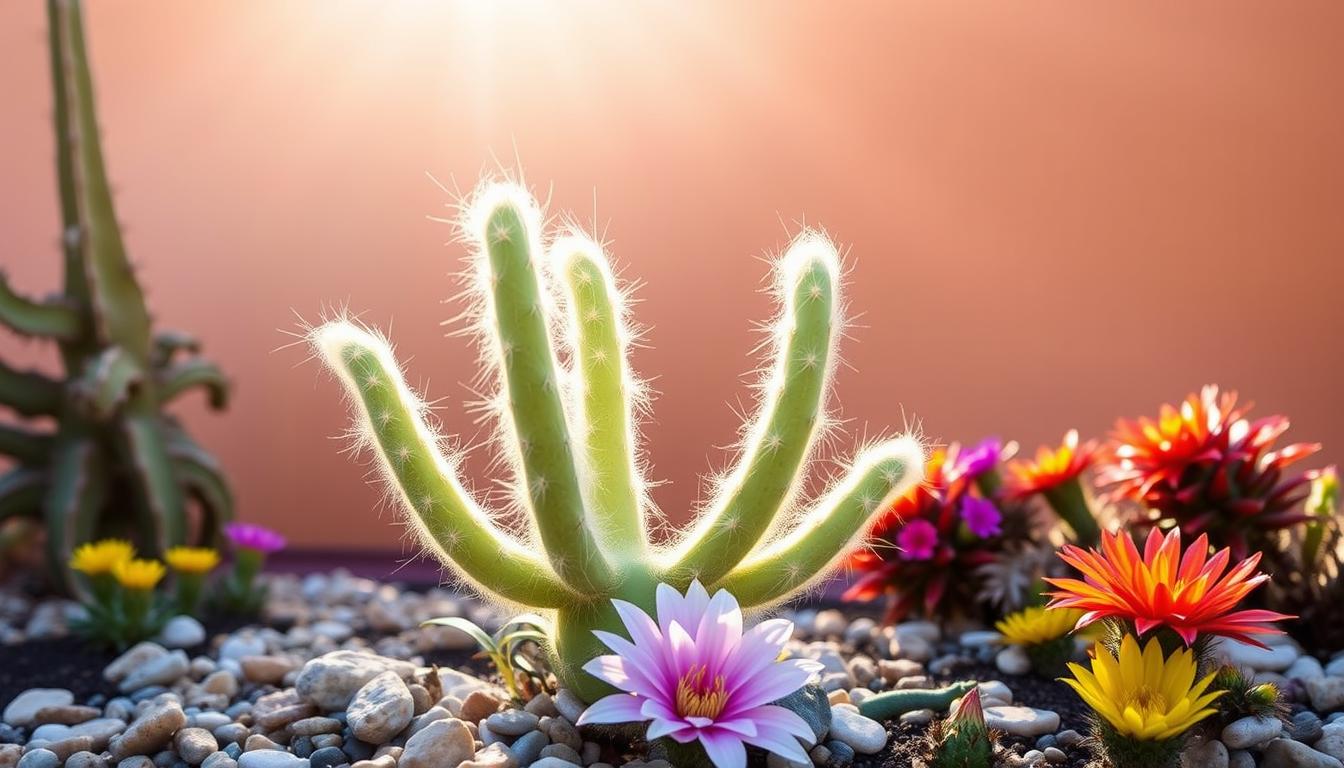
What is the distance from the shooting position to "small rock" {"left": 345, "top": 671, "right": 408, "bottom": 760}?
4.44ft


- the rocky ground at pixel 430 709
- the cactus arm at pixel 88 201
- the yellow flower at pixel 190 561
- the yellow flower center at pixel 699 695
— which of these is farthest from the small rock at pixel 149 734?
the cactus arm at pixel 88 201

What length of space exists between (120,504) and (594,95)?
180 cm

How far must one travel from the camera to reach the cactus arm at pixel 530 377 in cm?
123

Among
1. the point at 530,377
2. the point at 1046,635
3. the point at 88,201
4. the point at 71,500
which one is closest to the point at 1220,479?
the point at 1046,635

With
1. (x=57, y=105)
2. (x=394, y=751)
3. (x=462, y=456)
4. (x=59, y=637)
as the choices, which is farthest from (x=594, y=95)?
(x=394, y=751)

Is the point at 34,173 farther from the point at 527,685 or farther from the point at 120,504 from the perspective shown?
the point at 527,685

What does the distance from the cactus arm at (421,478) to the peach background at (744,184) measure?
2.05m

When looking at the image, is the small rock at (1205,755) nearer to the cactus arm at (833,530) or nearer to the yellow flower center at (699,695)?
the cactus arm at (833,530)

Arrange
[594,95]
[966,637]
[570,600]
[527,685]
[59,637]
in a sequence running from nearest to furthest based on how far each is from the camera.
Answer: [570,600], [527,685], [966,637], [59,637], [594,95]

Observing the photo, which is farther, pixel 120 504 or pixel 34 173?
pixel 34 173

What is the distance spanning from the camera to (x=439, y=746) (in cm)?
127

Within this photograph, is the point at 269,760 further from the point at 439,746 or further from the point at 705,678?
the point at 705,678

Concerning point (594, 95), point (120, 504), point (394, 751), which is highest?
point (594, 95)

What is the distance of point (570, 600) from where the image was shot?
4.52 feet
